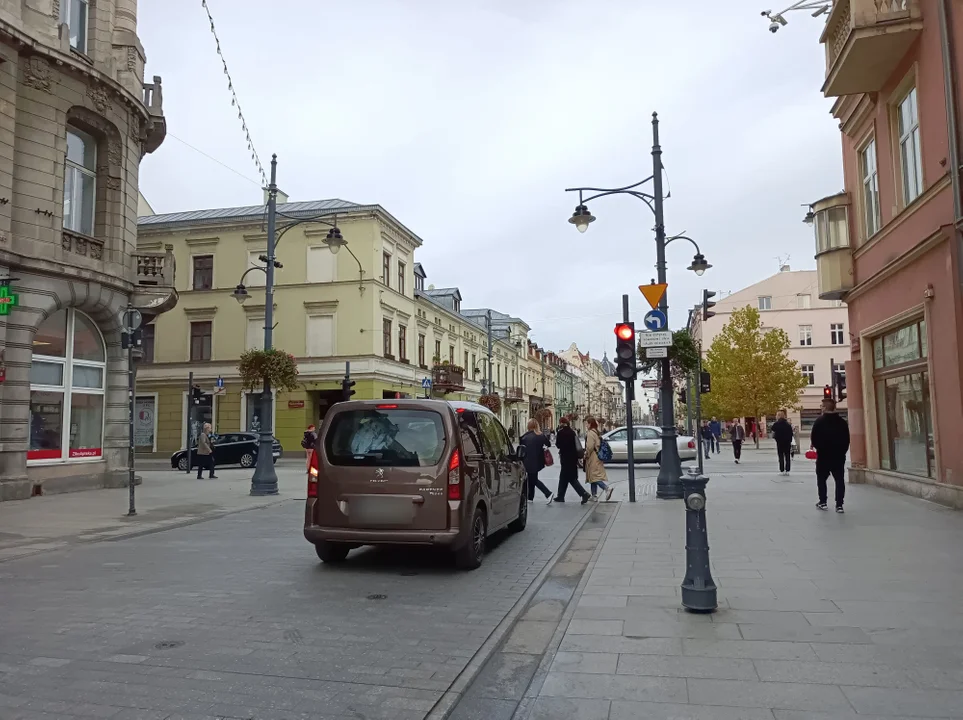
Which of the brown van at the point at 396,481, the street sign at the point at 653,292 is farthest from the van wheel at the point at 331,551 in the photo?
the street sign at the point at 653,292

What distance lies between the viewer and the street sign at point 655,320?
1460 centimetres

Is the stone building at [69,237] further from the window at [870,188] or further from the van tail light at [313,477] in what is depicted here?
the window at [870,188]

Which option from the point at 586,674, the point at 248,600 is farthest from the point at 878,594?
the point at 248,600

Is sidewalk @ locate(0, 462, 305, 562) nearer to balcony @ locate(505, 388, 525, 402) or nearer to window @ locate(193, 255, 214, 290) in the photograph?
window @ locate(193, 255, 214, 290)

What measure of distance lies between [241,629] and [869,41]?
13095 mm

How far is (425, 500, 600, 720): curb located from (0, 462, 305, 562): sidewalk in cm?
639

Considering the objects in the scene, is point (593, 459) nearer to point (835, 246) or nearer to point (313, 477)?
point (835, 246)

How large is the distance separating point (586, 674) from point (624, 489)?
45.1 feet

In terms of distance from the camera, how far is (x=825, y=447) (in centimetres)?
1196

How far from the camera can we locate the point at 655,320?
14617mm

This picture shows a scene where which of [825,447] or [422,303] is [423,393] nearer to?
[422,303]

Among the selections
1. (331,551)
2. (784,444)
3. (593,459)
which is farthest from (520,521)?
(784,444)

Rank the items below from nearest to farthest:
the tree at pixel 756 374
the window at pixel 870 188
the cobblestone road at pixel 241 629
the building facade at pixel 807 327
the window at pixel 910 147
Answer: the cobblestone road at pixel 241 629
the window at pixel 910 147
the window at pixel 870 188
the tree at pixel 756 374
the building facade at pixel 807 327

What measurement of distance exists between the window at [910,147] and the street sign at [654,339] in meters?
4.74
